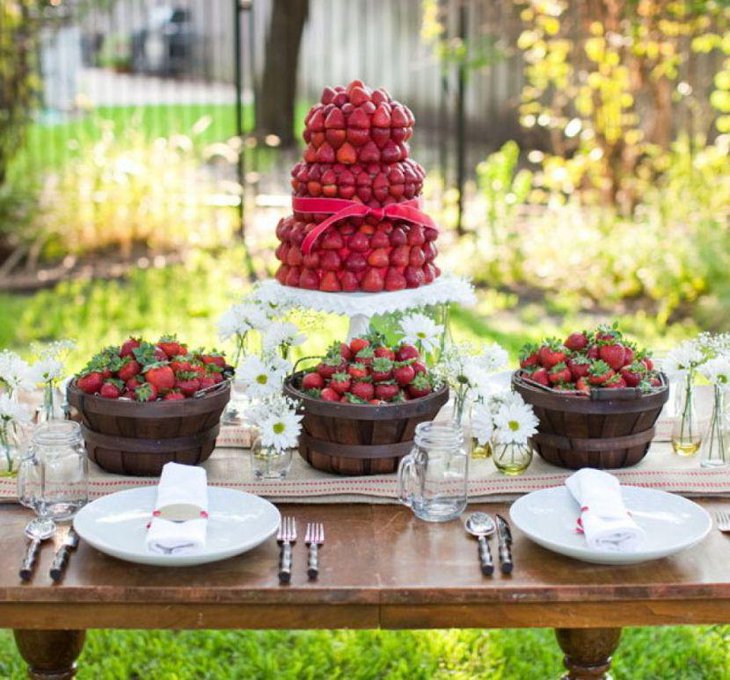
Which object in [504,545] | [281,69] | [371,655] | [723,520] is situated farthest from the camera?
[281,69]

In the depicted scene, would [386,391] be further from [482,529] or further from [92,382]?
[92,382]

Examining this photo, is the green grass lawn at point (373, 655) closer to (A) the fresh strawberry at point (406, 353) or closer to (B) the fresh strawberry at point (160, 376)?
(A) the fresh strawberry at point (406, 353)

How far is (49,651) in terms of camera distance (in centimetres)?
247

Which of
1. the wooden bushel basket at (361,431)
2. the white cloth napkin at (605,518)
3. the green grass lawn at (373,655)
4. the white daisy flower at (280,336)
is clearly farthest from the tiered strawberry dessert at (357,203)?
the white cloth napkin at (605,518)

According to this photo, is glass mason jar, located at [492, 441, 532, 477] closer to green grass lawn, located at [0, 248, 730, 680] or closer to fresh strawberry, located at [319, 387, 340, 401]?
fresh strawberry, located at [319, 387, 340, 401]

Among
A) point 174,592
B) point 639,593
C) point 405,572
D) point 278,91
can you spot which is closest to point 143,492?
point 174,592

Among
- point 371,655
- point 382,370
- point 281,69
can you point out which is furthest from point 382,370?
point 281,69

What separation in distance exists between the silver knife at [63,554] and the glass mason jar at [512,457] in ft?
2.65

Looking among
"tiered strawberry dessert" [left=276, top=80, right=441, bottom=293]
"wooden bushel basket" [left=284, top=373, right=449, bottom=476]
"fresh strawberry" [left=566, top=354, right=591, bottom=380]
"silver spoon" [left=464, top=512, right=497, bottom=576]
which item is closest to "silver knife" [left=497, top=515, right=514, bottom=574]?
"silver spoon" [left=464, top=512, right=497, bottom=576]

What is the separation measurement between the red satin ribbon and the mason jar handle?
2.51 feet

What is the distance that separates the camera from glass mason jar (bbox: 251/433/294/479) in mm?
2408

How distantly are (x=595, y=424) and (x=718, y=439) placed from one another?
287 millimetres

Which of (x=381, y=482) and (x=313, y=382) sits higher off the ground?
(x=313, y=382)

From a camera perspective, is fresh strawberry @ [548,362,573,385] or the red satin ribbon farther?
the red satin ribbon
